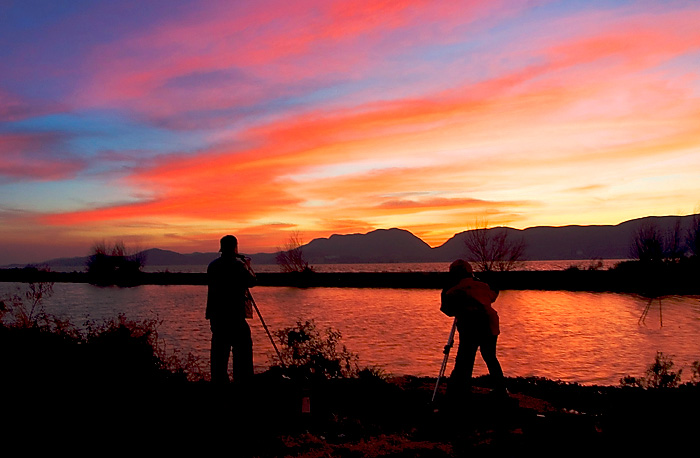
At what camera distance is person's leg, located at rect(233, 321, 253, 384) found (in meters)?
8.93

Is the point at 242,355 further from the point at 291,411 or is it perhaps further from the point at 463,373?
the point at 463,373

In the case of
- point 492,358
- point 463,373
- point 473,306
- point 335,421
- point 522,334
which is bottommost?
point 522,334

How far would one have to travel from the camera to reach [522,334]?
2470cm

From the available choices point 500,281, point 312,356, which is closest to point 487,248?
point 500,281

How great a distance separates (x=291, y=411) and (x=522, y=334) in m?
18.0

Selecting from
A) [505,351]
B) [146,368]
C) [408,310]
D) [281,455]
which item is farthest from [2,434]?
[408,310]

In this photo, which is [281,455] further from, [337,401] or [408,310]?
[408,310]

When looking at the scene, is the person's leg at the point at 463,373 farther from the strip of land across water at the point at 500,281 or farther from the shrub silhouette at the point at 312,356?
the strip of land across water at the point at 500,281

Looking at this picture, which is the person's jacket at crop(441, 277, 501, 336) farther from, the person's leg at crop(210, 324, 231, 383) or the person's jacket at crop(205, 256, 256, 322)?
the person's leg at crop(210, 324, 231, 383)

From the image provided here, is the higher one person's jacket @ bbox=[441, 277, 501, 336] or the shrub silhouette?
person's jacket @ bbox=[441, 277, 501, 336]

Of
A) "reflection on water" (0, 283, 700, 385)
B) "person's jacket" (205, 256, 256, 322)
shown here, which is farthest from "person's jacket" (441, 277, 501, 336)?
"reflection on water" (0, 283, 700, 385)

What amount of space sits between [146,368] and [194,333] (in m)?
14.0

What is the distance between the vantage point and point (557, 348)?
20.7 meters

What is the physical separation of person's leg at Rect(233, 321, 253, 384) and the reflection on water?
600 centimetres
